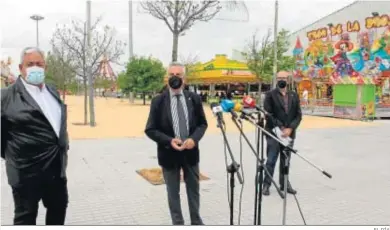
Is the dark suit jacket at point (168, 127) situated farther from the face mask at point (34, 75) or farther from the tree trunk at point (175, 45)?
the tree trunk at point (175, 45)

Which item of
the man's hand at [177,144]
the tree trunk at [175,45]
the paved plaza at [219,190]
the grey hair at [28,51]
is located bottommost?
the paved plaza at [219,190]

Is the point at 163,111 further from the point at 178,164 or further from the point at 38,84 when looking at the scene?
the point at 38,84

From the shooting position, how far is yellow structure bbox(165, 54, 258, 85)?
1157 inches

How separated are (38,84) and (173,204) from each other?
1.55 m

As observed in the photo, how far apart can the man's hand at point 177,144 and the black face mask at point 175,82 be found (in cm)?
43

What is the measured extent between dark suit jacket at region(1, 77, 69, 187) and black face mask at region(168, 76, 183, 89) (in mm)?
1047

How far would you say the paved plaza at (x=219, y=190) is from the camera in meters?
4.25

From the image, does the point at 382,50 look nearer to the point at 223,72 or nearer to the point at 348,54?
the point at 348,54

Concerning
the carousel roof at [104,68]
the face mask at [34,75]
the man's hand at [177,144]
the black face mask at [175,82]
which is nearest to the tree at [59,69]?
the carousel roof at [104,68]

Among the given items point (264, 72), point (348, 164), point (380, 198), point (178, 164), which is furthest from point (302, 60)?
point (178, 164)

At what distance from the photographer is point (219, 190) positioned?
5.33 metres

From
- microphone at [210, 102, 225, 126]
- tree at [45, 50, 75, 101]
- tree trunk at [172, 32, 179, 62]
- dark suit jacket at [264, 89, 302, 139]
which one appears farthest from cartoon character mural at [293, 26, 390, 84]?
microphone at [210, 102, 225, 126]

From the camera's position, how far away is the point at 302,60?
2842cm

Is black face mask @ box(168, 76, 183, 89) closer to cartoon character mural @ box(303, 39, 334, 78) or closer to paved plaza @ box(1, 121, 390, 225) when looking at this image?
paved plaza @ box(1, 121, 390, 225)
